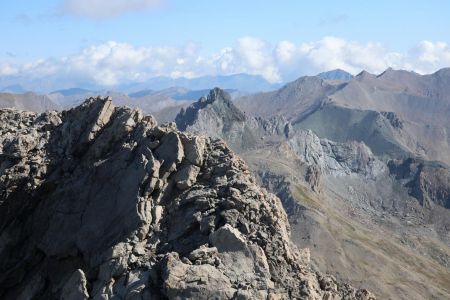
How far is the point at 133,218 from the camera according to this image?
38406 millimetres

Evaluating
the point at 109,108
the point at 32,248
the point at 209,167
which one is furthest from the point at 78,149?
the point at 209,167

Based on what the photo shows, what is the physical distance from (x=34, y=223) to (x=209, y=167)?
13.8 meters

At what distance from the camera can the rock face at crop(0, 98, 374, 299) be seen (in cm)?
3241

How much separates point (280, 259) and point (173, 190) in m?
9.73

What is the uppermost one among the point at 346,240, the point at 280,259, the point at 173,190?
the point at 173,190

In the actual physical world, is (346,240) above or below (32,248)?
Result: below

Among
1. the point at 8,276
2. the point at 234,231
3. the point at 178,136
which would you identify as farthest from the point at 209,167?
the point at 8,276

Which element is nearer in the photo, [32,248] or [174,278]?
[174,278]

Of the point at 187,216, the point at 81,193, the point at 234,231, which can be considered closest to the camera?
the point at 234,231

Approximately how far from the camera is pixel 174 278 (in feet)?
101

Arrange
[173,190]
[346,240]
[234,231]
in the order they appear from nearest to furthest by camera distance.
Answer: [234,231], [173,190], [346,240]

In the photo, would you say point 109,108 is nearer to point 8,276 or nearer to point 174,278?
point 8,276

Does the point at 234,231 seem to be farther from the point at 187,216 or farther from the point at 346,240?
the point at 346,240

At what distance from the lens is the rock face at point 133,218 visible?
3241 centimetres
